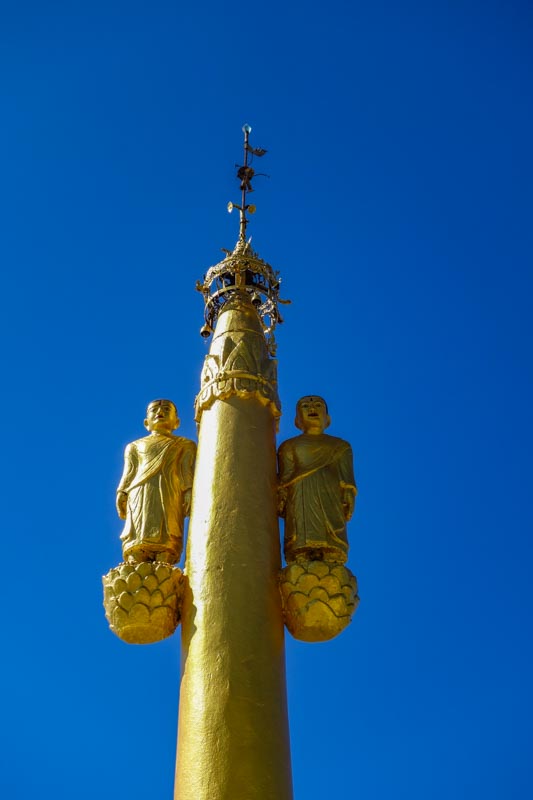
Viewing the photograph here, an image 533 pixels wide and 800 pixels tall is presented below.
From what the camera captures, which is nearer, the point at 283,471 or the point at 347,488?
the point at 347,488

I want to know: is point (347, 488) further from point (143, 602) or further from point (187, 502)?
point (143, 602)

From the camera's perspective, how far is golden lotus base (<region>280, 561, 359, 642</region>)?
901 cm

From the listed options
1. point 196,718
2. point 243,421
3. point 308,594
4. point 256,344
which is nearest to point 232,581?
point 308,594

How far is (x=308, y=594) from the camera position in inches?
356

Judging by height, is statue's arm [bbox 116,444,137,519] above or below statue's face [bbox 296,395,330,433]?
below

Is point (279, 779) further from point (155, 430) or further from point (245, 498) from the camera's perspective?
point (155, 430)

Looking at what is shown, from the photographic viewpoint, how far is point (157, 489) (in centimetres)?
1016

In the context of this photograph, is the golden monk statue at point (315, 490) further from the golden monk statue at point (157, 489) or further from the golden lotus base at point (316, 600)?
the golden monk statue at point (157, 489)

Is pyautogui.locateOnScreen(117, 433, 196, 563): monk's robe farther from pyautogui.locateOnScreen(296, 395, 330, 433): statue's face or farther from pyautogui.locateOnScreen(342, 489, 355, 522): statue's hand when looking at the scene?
pyautogui.locateOnScreen(342, 489, 355, 522): statue's hand

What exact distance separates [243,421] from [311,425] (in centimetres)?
92

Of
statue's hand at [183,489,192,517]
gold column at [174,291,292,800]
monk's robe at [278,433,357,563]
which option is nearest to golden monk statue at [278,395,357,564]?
monk's robe at [278,433,357,563]

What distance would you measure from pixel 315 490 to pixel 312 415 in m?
1.26

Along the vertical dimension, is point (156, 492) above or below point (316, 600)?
above

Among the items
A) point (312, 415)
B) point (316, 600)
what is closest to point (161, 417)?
point (312, 415)
